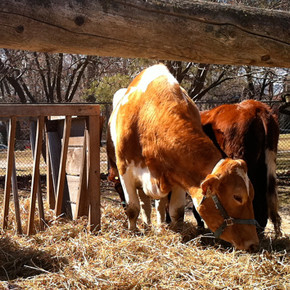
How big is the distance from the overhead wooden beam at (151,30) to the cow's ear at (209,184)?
41.4 inches

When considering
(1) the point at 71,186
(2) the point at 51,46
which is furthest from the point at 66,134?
(2) the point at 51,46

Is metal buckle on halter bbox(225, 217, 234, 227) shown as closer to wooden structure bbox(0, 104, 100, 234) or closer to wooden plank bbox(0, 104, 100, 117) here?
wooden structure bbox(0, 104, 100, 234)

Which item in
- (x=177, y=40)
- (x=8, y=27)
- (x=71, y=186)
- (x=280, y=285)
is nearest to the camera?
(x=8, y=27)

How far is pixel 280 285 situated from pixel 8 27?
2595mm

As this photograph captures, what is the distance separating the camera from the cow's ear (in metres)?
3.69

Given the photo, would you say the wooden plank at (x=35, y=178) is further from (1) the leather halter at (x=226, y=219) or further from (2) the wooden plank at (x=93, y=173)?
(1) the leather halter at (x=226, y=219)

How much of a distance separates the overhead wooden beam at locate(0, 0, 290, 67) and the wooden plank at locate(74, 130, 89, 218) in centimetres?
260

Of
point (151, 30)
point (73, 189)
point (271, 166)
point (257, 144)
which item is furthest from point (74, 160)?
point (151, 30)

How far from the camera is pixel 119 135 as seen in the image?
192 inches

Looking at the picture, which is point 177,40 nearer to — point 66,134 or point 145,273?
point 145,273

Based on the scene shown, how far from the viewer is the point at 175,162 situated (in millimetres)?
4211

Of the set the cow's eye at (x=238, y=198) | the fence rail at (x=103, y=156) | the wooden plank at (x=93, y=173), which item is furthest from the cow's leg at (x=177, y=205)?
the fence rail at (x=103, y=156)

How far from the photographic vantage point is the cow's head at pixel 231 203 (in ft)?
12.3

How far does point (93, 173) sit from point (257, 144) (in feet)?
6.24
